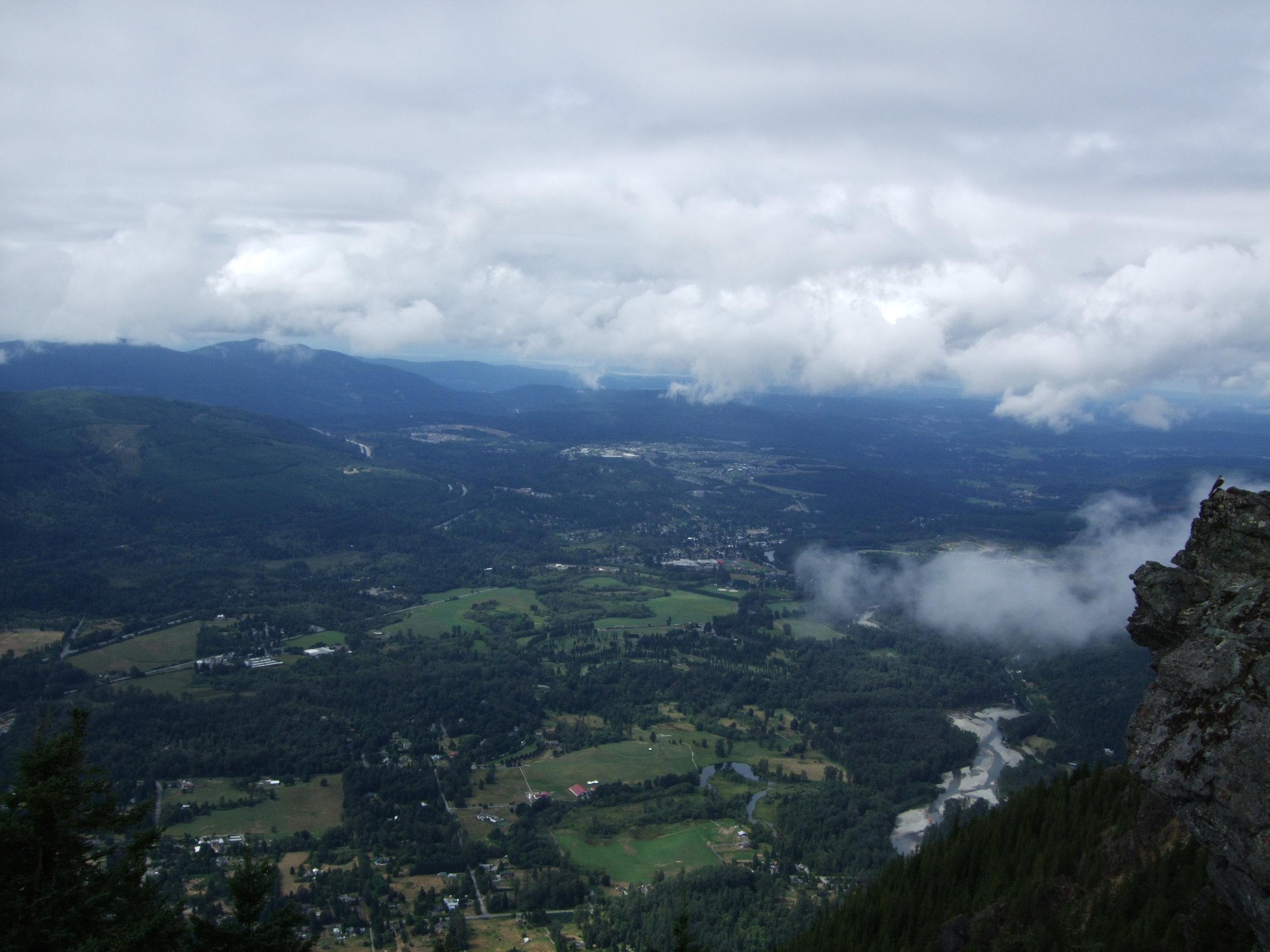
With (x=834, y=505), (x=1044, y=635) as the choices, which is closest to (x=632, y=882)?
(x=1044, y=635)

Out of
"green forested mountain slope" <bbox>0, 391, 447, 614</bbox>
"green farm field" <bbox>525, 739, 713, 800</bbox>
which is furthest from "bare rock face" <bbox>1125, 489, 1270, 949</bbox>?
"green forested mountain slope" <bbox>0, 391, 447, 614</bbox>

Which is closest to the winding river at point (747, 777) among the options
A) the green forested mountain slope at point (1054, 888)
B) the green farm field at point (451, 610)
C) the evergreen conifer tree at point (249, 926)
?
the green forested mountain slope at point (1054, 888)

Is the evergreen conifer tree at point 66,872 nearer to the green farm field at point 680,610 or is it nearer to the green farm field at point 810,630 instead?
the green farm field at point 680,610

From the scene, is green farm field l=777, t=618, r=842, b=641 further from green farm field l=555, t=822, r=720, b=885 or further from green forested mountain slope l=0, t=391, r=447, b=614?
green forested mountain slope l=0, t=391, r=447, b=614

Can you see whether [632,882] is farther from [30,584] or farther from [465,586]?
[30,584]

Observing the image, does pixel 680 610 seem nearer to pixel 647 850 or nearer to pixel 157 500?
pixel 647 850

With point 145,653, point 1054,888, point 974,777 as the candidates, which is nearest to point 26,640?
point 145,653
